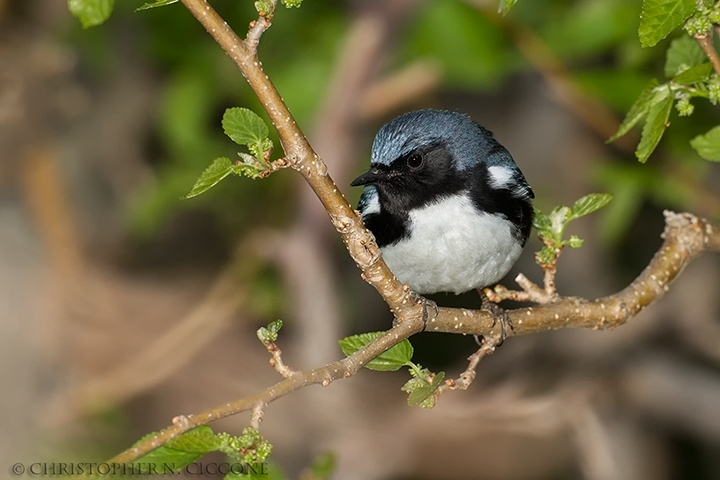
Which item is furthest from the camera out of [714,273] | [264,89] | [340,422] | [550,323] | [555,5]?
[714,273]

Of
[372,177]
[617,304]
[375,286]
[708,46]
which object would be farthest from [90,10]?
[617,304]

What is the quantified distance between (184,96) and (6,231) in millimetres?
1982

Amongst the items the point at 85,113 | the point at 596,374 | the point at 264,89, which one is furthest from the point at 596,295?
the point at 264,89

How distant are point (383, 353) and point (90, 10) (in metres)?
1.02

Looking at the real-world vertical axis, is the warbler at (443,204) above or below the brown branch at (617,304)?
above

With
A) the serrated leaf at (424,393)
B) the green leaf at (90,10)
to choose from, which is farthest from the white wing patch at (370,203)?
the green leaf at (90,10)

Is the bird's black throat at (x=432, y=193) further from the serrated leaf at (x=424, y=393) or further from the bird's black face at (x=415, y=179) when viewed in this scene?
the serrated leaf at (x=424, y=393)

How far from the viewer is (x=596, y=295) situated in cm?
556

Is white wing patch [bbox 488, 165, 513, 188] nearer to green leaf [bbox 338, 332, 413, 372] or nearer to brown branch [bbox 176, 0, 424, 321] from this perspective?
brown branch [bbox 176, 0, 424, 321]

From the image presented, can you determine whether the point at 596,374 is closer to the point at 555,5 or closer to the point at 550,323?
the point at 555,5

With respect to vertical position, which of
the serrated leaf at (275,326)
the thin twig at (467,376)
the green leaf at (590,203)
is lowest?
the thin twig at (467,376)

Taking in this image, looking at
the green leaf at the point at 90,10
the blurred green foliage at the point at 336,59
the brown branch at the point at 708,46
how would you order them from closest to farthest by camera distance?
the green leaf at the point at 90,10
the brown branch at the point at 708,46
the blurred green foliage at the point at 336,59

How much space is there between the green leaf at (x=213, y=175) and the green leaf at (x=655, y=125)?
100cm

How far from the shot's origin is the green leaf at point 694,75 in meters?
2.19
